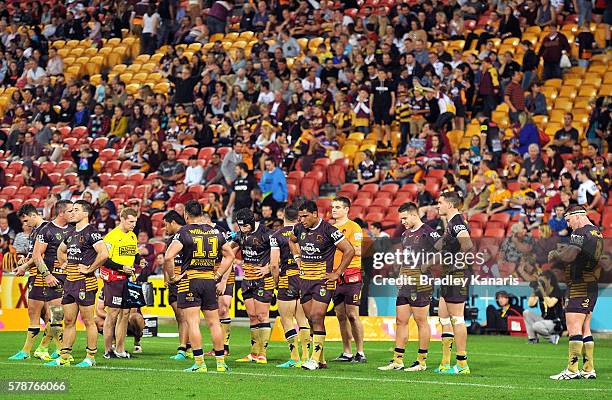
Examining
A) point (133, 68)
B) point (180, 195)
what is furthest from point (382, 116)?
point (133, 68)

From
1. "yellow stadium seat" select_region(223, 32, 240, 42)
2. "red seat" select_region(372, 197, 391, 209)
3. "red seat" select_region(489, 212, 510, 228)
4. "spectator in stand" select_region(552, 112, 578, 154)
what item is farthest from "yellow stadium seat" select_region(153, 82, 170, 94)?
"red seat" select_region(489, 212, 510, 228)

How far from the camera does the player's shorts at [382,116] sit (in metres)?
29.3

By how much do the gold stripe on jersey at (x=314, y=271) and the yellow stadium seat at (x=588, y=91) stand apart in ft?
47.8

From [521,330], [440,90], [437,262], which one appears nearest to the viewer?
[437,262]

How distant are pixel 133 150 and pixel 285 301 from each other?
667 inches

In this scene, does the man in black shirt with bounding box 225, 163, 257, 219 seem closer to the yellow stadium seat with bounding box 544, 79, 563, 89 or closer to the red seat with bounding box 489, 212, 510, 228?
the red seat with bounding box 489, 212, 510, 228

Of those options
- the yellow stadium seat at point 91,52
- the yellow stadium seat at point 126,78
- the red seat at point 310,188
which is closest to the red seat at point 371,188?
the red seat at point 310,188

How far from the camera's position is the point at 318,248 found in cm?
1623

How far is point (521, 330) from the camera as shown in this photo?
2381 cm

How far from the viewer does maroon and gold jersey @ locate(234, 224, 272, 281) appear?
1764 centimetres

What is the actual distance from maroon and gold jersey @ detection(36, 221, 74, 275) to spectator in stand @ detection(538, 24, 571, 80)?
52.0 ft

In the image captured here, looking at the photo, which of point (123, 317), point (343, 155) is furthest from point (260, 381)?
point (343, 155)

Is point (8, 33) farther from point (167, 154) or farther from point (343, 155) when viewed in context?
point (343, 155)

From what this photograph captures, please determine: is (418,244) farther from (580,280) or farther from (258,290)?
(258,290)
